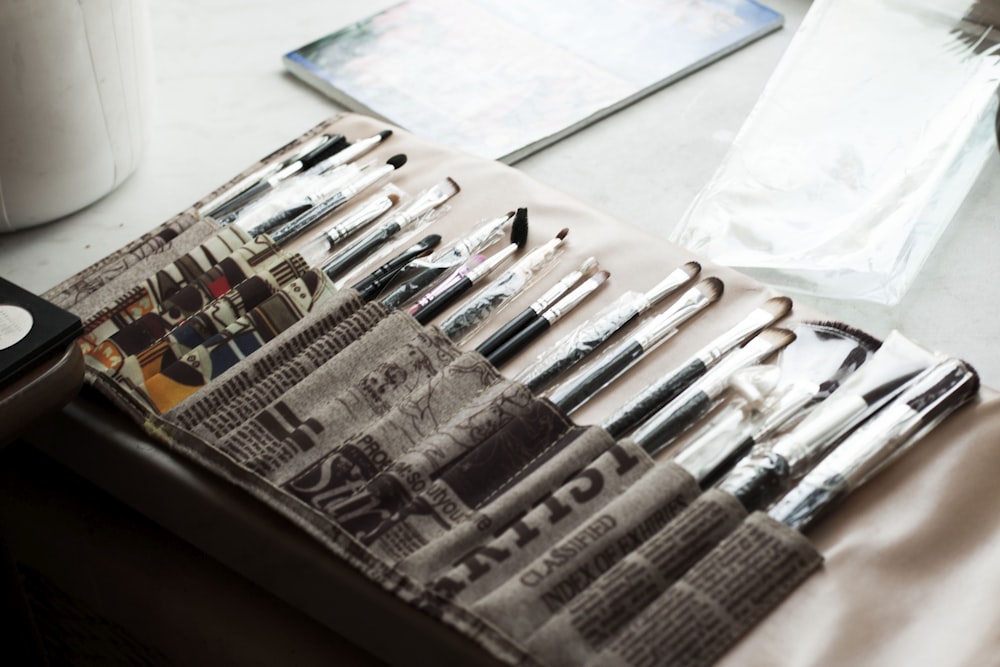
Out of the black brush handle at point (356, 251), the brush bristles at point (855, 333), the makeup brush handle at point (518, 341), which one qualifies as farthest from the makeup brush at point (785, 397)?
the black brush handle at point (356, 251)

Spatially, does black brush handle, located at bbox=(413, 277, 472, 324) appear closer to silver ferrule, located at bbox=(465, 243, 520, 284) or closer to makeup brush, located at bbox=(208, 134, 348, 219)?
silver ferrule, located at bbox=(465, 243, 520, 284)

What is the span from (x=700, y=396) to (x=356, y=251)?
8.8 inches

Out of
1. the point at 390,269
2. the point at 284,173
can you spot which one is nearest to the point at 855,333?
the point at 390,269

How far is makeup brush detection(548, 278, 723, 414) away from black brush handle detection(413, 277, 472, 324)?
0.28ft

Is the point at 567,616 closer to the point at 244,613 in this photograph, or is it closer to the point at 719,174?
the point at 244,613

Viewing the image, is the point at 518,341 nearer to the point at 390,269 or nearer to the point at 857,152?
the point at 390,269

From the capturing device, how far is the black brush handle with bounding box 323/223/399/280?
0.62m

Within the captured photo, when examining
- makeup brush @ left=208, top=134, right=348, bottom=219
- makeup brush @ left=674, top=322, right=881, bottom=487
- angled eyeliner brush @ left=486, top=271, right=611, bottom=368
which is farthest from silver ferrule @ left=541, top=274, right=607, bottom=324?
makeup brush @ left=208, top=134, right=348, bottom=219

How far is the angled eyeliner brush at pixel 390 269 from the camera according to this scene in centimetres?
59

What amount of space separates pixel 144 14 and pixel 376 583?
47 centimetres

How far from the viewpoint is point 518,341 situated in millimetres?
563

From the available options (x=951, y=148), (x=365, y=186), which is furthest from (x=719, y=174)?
(x=365, y=186)

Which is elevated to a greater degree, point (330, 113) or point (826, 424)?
point (826, 424)

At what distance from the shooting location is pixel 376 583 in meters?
0.45
